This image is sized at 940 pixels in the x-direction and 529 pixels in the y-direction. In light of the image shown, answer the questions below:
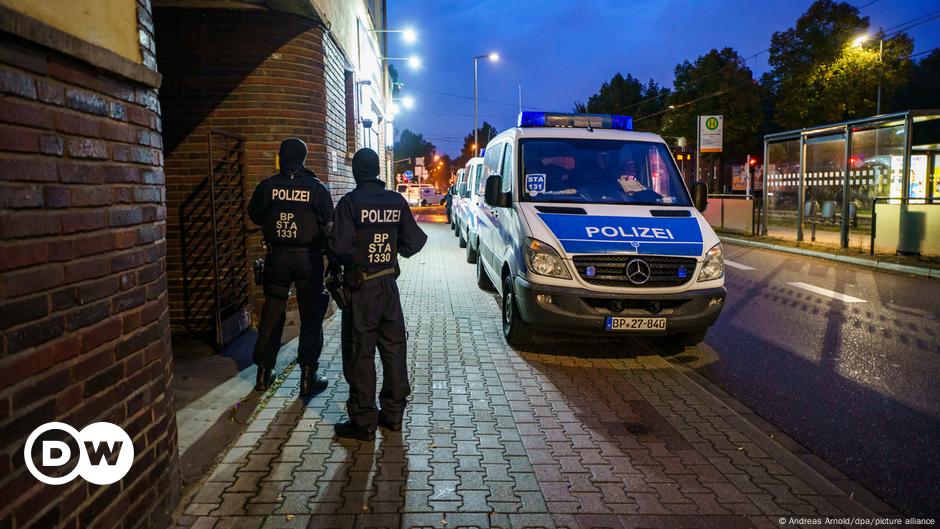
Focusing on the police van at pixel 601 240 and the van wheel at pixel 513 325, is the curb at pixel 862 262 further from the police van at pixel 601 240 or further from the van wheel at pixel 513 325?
the van wheel at pixel 513 325

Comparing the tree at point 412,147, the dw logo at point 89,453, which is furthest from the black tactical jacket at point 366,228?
the tree at point 412,147

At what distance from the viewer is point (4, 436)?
201cm

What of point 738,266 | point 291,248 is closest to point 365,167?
point 291,248

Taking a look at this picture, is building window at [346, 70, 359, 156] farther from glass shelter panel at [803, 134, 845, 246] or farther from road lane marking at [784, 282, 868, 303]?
glass shelter panel at [803, 134, 845, 246]

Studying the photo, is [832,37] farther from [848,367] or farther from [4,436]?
[4,436]

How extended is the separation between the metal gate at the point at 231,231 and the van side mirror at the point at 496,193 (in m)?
2.66

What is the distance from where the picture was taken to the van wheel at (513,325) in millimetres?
6566

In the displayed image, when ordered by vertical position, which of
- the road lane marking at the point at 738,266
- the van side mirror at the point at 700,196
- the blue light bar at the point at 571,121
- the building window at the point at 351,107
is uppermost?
the building window at the point at 351,107

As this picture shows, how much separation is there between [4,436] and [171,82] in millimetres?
5905

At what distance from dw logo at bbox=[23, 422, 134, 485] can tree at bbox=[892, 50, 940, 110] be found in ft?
166

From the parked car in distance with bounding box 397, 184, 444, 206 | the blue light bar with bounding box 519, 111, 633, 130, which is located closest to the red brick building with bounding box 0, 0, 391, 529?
the blue light bar with bounding box 519, 111, 633, 130

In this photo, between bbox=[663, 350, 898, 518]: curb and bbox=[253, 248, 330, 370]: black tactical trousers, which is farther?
bbox=[253, 248, 330, 370]: black tactical trousers

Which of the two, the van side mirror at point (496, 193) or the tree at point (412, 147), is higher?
the tree at point (412, 147)

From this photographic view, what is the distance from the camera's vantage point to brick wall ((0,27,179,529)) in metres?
2.06
